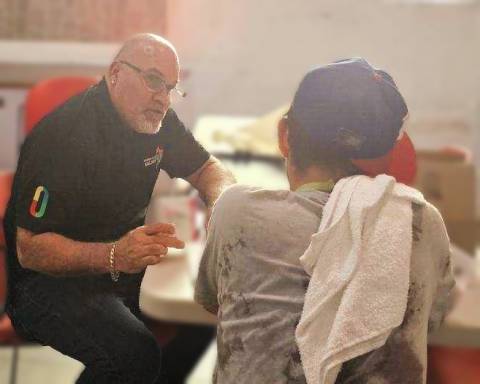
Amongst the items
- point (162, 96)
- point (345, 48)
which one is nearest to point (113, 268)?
point (162, 96)

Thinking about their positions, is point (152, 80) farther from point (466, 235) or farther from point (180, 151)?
point (466, 235)

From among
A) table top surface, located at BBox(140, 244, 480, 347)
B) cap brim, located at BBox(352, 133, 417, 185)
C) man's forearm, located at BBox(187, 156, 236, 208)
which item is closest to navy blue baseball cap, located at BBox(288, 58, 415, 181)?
cap brim, located at BBox(352, 133, 417, 185)

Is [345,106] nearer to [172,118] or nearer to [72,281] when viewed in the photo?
[172,118]

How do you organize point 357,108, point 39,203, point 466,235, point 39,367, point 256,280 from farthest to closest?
point 466,235, point 39,367, point 256,280, point 357,108, point 39,203

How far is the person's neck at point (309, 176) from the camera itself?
0.73m

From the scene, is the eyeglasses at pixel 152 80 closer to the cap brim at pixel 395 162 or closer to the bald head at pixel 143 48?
the bald head at pixel 143 48

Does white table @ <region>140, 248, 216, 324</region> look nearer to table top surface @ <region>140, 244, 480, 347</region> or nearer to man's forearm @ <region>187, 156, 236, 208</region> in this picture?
table top surface @ <region>140, 244, 480, 347</region>

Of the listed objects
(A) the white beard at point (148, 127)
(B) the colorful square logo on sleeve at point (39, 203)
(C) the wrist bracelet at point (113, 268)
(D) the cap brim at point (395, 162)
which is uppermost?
(A) the white beard at point (148, 127)

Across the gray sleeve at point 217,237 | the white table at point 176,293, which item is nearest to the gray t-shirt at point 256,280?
the gray sleeve at point 217,237

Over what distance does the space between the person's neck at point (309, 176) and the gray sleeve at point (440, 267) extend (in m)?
Result: 0.12

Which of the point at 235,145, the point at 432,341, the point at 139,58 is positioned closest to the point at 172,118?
the point at 139,58

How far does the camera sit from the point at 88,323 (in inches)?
24.5

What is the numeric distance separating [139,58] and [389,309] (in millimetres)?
338

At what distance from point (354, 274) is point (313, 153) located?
13cm
